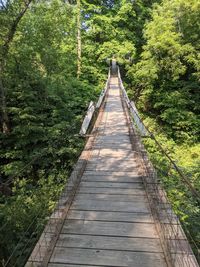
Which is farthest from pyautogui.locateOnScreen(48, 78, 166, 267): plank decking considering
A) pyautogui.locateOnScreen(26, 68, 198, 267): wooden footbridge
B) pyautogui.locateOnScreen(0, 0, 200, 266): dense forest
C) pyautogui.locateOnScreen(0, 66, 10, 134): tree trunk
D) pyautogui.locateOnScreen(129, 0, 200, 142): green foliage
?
pyautogui.locateOnScreen(129, 0, 200, 142): green foliage

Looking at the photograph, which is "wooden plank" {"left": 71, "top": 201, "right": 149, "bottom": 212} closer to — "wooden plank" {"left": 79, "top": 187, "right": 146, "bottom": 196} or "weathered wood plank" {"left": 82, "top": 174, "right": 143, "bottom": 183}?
"wooden plank" {"left": 79, "top": 187, "right": 146, "bottom": 196}

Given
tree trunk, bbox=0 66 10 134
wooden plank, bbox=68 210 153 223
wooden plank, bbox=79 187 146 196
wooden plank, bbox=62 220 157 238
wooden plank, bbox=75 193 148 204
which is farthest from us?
tree trunk, bbox=0 66 10 134

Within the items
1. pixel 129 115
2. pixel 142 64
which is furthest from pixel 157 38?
pixel 129 115

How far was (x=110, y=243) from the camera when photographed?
6.84 feet

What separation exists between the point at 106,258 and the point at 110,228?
0.38m

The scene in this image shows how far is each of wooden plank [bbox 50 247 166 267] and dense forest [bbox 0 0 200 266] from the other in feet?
1.14

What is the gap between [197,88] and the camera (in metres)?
11.5

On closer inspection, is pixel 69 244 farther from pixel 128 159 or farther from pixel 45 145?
pixel 45 145

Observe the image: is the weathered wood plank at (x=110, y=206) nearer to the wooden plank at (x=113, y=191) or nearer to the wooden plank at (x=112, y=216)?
the wooden plank at (x=112, y=216)

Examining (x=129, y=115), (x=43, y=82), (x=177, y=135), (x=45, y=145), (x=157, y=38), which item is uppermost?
(x=157, y=38)

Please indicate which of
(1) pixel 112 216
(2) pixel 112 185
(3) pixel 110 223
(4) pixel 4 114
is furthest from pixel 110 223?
(4) pixel 4 114

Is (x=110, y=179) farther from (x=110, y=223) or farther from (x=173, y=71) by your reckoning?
(x=173, y=71)

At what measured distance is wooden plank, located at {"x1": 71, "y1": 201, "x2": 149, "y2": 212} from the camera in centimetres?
261

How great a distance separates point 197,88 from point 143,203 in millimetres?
9899
